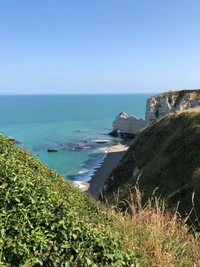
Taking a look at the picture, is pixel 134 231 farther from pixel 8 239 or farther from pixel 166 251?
pixel 8 239

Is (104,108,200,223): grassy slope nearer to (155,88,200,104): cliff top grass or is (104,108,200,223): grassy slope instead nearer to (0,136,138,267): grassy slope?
(0,136,138,267): grassy slope

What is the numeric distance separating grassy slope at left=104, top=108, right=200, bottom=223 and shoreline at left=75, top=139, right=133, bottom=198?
553 centimetres

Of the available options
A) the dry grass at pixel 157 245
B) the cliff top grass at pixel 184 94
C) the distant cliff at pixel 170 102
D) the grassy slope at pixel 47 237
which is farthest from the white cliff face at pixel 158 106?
the grassy slope at pixel 47 237

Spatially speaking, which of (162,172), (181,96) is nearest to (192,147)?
(162,172)

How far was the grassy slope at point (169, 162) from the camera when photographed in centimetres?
2250

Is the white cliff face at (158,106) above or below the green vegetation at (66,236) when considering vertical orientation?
above

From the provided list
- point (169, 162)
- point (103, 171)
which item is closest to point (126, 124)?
point (103, 171)

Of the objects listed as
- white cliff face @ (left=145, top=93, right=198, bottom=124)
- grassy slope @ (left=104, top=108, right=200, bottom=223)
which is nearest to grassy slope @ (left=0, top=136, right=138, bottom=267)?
grassy slope @ (left=104, top=108, right=200, bottom=223)

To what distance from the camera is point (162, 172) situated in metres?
27.5

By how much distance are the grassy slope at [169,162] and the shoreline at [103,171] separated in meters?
5.53

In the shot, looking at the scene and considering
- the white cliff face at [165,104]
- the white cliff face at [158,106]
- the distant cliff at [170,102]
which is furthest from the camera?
the white cliff face at [158,106]

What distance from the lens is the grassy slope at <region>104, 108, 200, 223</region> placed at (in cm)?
2250

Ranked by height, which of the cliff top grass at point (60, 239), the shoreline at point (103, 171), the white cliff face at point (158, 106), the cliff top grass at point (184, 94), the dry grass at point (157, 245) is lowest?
the shoreline at point (103, 171)

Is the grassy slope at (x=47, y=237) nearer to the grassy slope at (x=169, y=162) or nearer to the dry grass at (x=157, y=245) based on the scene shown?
the dry grass at (x=157, y=245)
